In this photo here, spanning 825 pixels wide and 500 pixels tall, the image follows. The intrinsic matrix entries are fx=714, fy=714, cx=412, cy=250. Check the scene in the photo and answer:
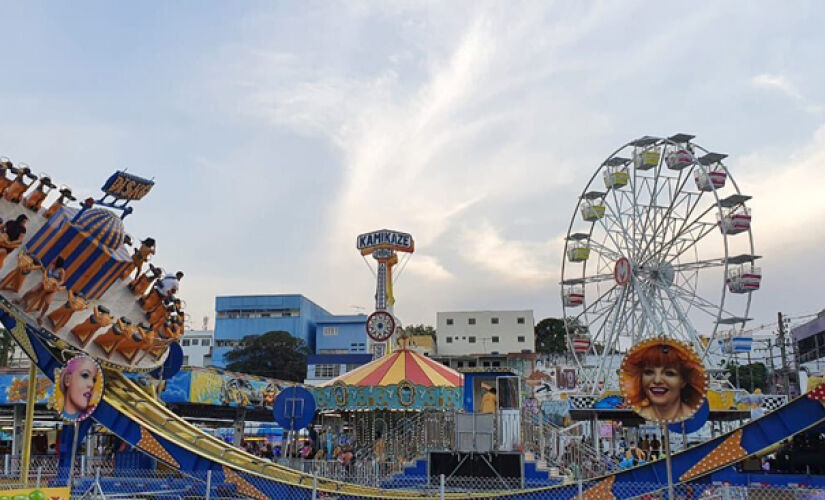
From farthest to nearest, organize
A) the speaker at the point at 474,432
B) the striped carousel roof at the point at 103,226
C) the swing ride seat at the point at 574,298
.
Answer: the swing ride seat at the point at 574,298 → the striped carousel roof at the point at 103,226 → the speaker at the point at 474,432

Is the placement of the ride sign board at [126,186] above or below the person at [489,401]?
above

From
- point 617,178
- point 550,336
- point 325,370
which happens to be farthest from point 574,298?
point 550,336

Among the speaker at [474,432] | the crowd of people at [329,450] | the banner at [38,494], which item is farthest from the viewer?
the crowd of people at [329,450]

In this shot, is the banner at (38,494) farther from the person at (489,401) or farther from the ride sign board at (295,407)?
the person at (489,401)

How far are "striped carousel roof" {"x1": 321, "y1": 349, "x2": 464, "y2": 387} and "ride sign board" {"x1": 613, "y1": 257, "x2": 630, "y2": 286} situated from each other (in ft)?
43.7

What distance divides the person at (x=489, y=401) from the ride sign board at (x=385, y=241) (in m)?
21.3

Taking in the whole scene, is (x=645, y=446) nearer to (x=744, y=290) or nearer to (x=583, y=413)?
(x=583, y=413)

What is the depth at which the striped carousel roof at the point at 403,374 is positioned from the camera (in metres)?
24.4

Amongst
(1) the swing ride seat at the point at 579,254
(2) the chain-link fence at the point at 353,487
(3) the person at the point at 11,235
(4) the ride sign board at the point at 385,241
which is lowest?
(2) the chain-link fence at the point at 353,487

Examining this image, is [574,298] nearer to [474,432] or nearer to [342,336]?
[474,432]

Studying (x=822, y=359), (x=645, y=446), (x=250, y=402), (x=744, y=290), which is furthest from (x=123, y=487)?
(x=822, y=359)

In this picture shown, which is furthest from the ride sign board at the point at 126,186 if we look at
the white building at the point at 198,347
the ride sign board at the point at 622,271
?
the white building at the point at 198,347

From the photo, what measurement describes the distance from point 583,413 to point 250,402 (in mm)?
13945

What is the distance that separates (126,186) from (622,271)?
80.9ft
